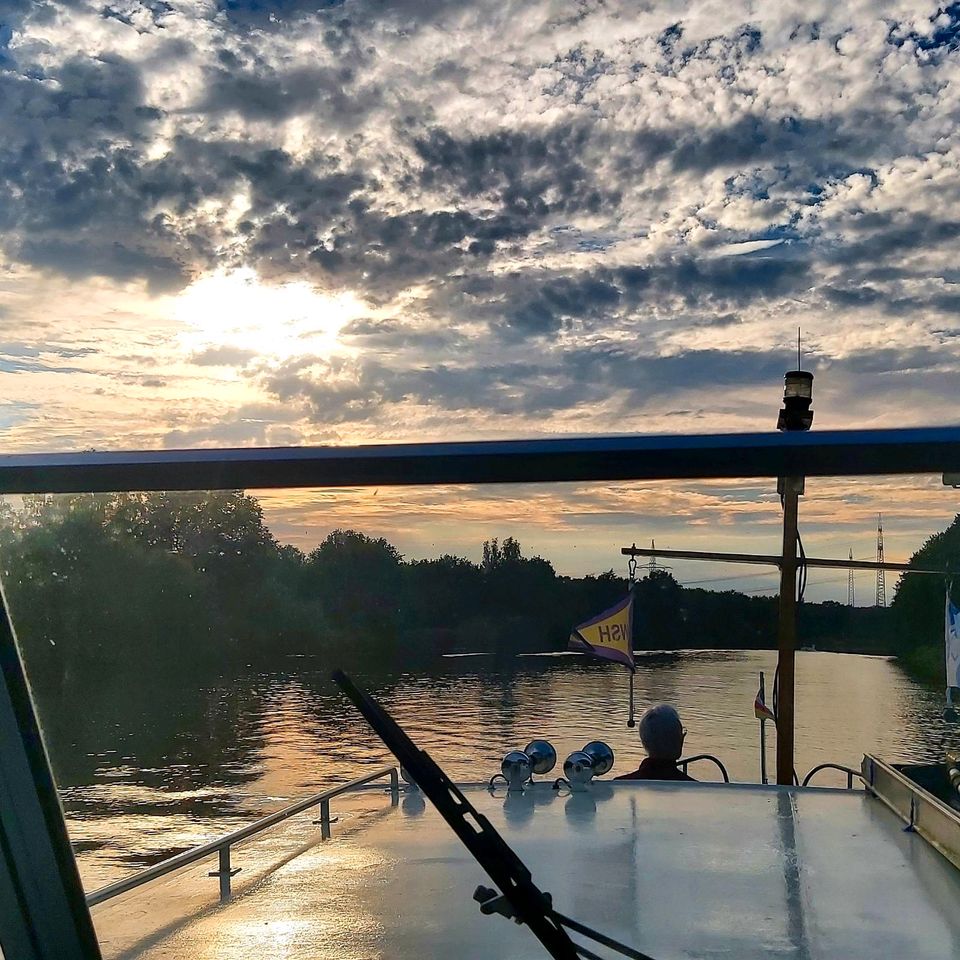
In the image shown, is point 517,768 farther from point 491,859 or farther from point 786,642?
point 786,642

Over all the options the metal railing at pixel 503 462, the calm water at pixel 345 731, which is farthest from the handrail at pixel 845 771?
the calm water at pixel 345 731

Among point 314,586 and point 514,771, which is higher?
point 314,586

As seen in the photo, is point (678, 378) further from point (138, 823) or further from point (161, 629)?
point (138, 823)

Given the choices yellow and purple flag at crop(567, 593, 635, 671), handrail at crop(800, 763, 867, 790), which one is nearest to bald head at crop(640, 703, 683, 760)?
handrail at crop(800, 763, 867, 790)

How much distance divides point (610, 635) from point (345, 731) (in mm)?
19660

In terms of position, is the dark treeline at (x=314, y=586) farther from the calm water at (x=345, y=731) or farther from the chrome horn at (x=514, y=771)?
the calm water at (x=345, y=731)

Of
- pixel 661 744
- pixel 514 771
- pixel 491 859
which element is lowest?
pixel 661 744

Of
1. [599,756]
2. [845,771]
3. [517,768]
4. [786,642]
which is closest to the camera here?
[845,771]

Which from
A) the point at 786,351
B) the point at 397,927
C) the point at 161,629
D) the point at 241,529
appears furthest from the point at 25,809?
the point at 161,629

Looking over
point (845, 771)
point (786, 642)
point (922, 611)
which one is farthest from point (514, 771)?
point (922, 611)

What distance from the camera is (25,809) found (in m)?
1.20

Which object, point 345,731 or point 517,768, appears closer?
point 517,768

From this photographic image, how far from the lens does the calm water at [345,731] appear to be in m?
24.4

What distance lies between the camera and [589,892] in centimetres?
265
